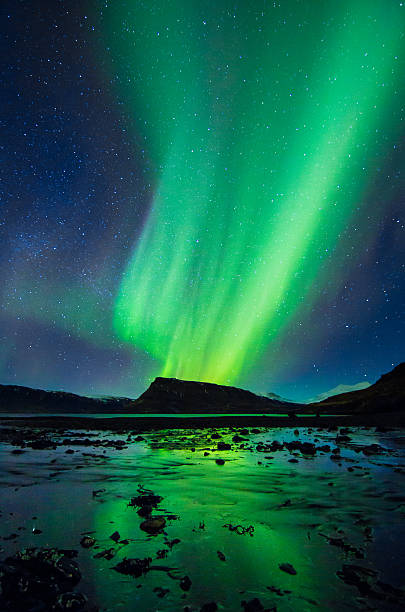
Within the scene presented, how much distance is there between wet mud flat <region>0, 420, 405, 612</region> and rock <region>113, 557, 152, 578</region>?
2cm

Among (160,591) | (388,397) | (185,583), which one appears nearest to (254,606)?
(185,583)

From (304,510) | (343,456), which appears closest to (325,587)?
(304,510)

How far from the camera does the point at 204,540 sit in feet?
22.9

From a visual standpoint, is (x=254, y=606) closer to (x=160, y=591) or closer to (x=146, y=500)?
(x=160, y=591)

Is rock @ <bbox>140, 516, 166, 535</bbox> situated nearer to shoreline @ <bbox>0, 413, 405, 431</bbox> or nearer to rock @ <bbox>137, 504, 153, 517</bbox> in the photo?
rock @ <bbox>137, 504, 153, 517</bbox>

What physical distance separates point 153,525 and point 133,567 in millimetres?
2161

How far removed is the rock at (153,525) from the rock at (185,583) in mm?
2427

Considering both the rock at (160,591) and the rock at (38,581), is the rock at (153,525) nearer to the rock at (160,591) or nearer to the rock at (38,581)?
the rock at (38,581)

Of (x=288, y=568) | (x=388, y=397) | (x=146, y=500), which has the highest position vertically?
(x=388, y=397)

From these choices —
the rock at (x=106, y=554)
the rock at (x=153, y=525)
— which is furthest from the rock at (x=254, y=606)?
the rock at (x=153, y=525)

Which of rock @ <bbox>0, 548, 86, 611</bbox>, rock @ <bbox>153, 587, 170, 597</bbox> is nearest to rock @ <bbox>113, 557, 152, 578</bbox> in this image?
rock @ <bbox>153, 587, 170, 597</bbox>

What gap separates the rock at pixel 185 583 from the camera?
16.5 feet

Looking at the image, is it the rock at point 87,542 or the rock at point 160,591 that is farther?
the rock at point 87,542

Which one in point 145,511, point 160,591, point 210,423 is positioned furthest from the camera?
point 210,423
